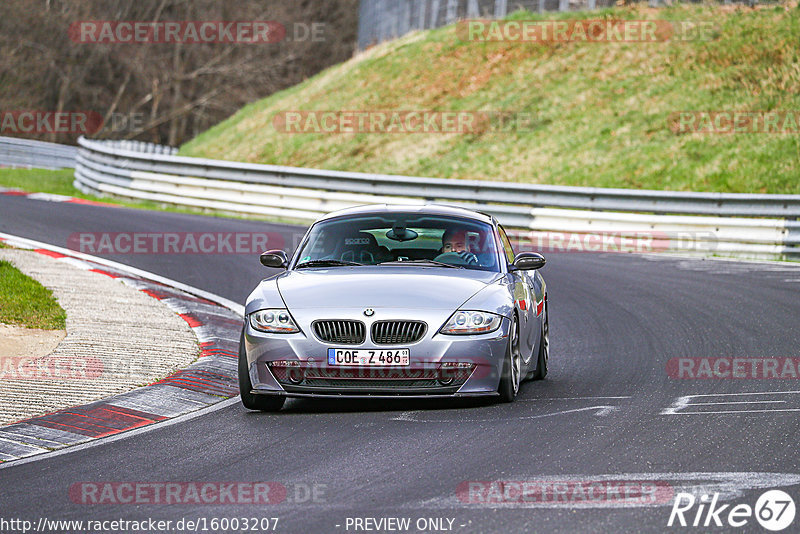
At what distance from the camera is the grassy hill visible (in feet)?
92.3

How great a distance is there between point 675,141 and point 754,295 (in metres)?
14.6

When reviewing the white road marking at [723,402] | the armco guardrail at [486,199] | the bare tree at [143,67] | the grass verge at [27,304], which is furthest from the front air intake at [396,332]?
the bare tree at [143,67]

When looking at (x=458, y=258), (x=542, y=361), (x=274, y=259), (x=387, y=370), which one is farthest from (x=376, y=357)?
(x=542, y=361)

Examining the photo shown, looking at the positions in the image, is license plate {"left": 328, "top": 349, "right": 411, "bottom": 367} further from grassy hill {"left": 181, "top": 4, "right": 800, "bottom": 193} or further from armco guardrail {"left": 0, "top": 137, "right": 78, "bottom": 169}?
armco guardrail {"left": 0, "top": 137, "right": 78, "bottom": 169}

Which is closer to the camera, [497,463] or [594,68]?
[497,463]

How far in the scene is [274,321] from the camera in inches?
341

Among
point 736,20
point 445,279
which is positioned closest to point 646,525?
point 445,279

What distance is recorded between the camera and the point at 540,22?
125 feet

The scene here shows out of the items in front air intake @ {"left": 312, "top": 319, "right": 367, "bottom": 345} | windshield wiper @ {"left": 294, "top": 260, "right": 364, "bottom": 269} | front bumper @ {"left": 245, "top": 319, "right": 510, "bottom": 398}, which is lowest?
front bumper @ {"left": 245, "top": 319, "right": 510, "bottom": 398}

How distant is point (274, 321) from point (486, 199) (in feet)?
53.6

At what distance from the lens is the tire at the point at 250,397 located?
343 inches

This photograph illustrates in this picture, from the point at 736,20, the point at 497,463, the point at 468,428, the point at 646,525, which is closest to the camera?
the point at 646,525

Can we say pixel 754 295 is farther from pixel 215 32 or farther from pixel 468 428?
pixel 215 32

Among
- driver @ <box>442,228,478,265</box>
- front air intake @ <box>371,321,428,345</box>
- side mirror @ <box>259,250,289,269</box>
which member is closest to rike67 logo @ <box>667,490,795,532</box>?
front air intake @ <box>371,321,428,345</box>
